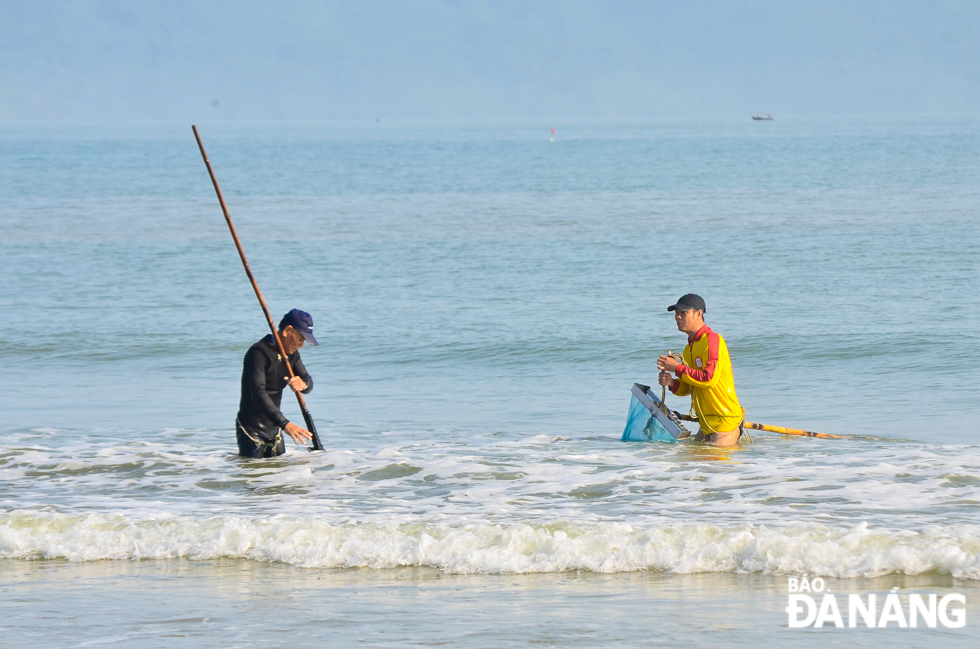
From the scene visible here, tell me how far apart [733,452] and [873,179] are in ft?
142

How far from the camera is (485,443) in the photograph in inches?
406

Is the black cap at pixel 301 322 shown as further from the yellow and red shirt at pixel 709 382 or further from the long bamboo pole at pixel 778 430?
the long bamboo pole at pixel 778 430

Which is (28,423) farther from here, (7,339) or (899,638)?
→ (899,638)

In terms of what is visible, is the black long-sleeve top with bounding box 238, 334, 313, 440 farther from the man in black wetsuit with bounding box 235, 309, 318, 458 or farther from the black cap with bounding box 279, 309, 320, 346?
the black cap with bounding box 279, 309, 320, 346

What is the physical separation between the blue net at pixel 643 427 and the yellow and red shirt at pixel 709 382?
50 centimetres

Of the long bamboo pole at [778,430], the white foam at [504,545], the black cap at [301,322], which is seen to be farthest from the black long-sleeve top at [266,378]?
the long bamboo pole at [778,430]

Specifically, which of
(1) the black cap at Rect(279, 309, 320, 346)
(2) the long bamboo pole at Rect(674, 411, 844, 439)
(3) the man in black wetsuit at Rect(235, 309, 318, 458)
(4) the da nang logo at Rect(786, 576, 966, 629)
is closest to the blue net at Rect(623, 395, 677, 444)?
(2) the long bamboo pole at Rect(674, 411, 844, 439)

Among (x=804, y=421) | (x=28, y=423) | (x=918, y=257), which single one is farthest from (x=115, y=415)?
(x=918, y=257)

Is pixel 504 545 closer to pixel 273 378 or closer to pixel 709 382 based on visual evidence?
pixel 273 378

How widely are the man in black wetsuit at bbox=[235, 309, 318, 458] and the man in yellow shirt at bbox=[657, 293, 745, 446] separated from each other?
259 cm

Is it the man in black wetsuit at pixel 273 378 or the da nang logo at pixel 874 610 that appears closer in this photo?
the da nang logo at pixel 874 610

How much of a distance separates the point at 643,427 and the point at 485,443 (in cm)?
147

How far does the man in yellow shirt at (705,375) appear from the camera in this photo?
28.3 ft

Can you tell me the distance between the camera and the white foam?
6.41 metres
